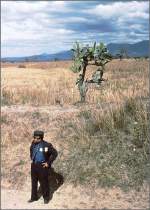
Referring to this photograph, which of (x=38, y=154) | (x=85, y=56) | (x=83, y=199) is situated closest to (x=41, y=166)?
(x=38, y=154)

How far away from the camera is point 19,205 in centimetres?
1057

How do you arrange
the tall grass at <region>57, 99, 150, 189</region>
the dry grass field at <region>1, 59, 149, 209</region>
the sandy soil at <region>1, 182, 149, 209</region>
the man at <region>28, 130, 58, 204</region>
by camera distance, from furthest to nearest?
1. the tall grass at <region>57, 99, 150, 189</region>
2. the dry grass field at <region>1, 59, 149, 209</region>
3. the man at <region>28, 130, 58, 204</region>
4. the sandy soil at <region>1, 182, 149, 209</region>

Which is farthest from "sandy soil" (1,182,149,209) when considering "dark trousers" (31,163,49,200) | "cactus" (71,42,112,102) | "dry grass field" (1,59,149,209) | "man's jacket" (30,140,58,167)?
"cactus" (71,42,112,102)

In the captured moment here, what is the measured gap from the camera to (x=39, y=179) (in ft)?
35.3

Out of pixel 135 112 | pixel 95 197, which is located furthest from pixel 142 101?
pixel 95 197

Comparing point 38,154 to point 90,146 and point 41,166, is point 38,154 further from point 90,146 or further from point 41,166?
point 90,146

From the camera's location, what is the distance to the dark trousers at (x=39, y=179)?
10.7m

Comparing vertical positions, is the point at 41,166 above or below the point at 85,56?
below

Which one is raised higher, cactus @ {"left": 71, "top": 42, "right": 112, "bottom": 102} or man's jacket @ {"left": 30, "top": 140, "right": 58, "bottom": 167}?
cactus @ {"left": 71, "top": 42, "right": 112, "bottom": 102}

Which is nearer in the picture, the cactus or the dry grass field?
the dry grass field

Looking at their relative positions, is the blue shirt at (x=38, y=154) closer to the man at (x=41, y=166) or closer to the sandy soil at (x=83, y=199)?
the man at (x=41, y=166)

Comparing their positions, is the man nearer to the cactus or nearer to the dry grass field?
the dry grass field

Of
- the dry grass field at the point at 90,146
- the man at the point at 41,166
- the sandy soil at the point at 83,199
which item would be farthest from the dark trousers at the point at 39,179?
the dry grass field at the point at 90,146

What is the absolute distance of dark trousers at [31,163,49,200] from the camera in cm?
1066
